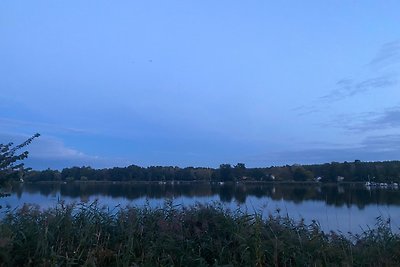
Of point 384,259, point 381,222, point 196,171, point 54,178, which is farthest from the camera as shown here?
point 196,171

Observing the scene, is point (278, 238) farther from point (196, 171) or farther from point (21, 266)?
point (196, 171)

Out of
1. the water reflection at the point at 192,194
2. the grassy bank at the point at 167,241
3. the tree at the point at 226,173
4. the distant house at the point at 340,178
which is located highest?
the tree at the point at 226,173

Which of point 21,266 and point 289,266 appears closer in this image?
point 21,266

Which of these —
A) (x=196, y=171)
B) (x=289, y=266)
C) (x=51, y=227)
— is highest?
(x=196, y=171)

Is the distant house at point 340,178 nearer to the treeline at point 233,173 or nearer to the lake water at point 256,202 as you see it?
the treeline at point 233,173

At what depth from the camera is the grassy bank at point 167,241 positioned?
16.3 ft

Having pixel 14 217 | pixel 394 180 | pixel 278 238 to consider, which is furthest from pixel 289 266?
pixel 394 180

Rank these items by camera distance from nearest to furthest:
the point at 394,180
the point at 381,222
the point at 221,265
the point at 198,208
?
1. the point at 221,265
2. the point at 198,208
3. the point at 381,222
4. the point at 394,180

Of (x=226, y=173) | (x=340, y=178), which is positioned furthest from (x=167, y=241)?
(x=226, y=173)

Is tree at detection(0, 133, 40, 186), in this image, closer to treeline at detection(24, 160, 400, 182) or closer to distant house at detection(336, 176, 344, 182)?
treeline at detection(24, 160, 400, 182)

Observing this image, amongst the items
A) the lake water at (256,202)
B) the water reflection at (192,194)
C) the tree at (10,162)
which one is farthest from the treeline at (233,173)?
the tree at (10,162)

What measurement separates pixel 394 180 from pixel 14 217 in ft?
58.0

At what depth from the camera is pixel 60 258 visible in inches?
186

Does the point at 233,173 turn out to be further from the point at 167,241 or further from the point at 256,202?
the point at 167,241
